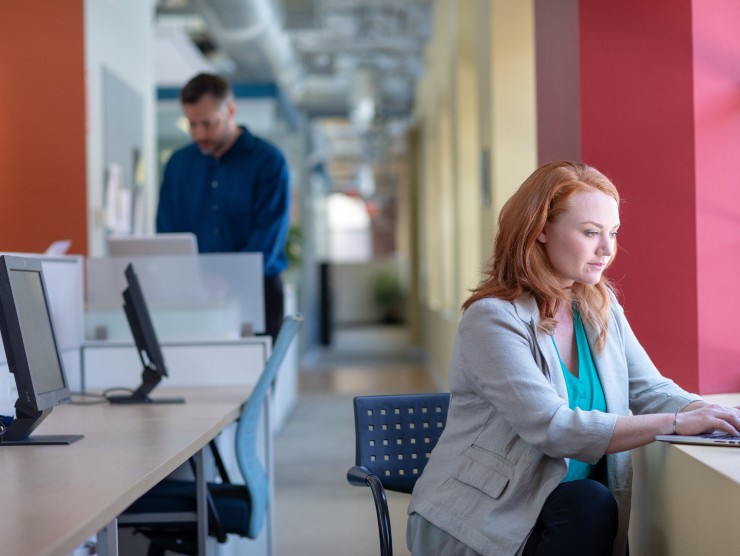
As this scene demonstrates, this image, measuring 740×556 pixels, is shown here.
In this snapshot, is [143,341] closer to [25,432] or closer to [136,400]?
[136,400]

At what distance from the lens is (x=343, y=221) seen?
34.1 metres

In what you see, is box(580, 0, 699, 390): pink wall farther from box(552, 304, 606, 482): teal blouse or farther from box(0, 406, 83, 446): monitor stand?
box(0, 406, 83, 446): monitor stand

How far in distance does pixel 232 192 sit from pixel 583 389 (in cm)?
265

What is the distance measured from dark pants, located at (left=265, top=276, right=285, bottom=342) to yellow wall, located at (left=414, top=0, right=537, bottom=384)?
112 centimetres

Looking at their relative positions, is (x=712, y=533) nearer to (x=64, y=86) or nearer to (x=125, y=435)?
(x=125, y=435)

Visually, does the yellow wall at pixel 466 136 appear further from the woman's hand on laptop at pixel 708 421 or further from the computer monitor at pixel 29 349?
the computer monitor at pixel 29 349

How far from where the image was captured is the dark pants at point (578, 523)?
199 centimetres

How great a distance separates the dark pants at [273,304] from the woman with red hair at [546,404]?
2.37 metres

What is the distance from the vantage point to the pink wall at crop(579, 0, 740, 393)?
2975mm

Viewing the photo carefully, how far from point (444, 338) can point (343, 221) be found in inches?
989

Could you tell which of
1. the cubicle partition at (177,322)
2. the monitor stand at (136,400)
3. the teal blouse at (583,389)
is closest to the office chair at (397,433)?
the teal blouse at (583,389)

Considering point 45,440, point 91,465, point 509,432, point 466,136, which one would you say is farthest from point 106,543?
point 466,136

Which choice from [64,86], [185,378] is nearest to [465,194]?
[64,86]

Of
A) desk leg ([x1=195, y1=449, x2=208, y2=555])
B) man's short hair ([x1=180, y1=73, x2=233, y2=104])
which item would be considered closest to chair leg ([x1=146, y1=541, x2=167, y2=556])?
desk leg ([x1=195, y1=449, x2=208, y2=555])
